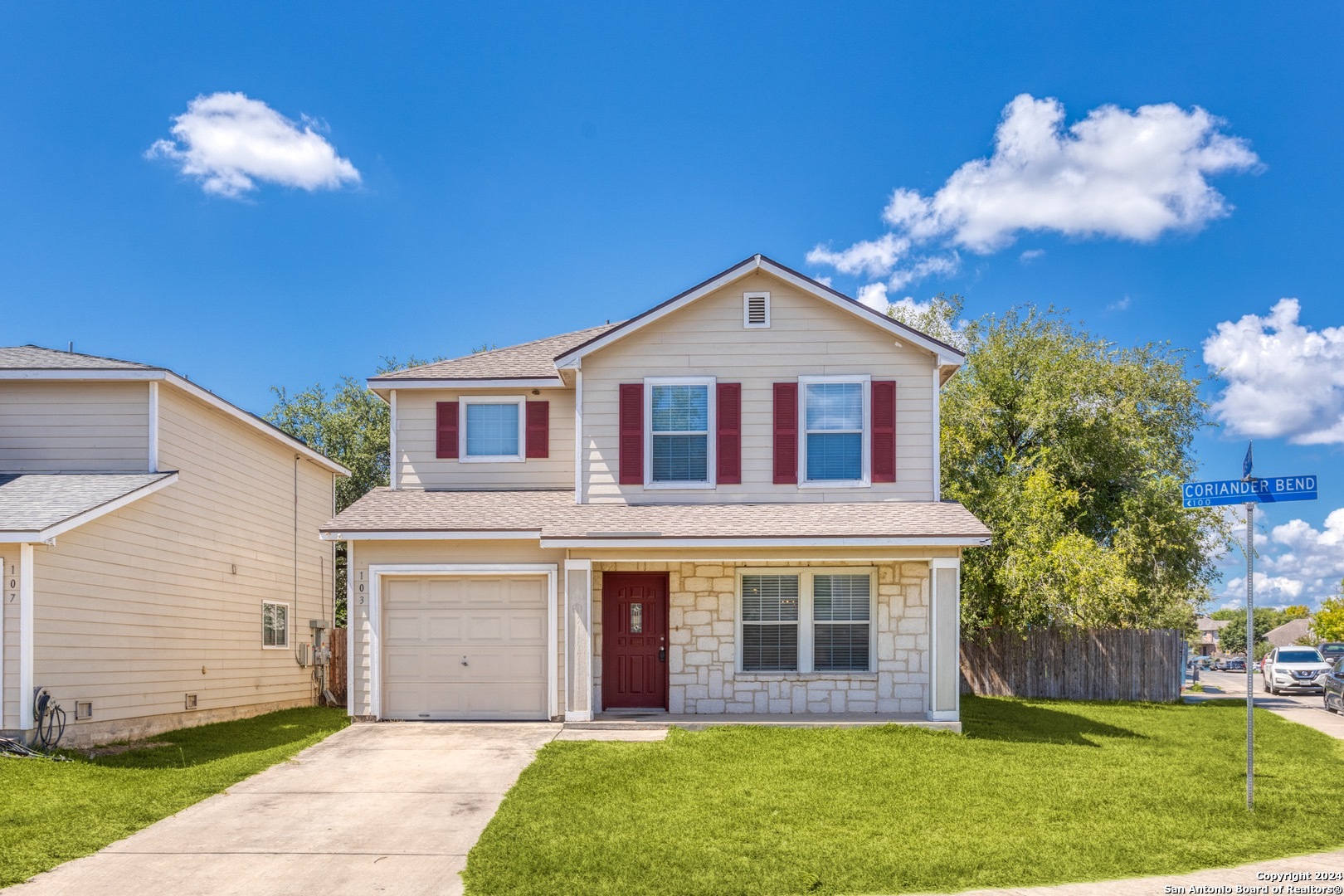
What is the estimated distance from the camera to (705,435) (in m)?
15.7

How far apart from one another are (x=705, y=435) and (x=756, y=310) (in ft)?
6.80

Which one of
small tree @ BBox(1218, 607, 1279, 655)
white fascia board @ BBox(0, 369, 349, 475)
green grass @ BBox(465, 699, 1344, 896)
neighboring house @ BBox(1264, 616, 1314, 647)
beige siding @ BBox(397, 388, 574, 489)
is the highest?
white fascia board @ BBox(0, 369, 349, 475)

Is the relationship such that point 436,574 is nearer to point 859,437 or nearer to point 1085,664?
point 859,437

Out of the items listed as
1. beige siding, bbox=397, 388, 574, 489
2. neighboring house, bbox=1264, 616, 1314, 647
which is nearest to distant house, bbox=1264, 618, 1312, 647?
neighboring house, bbox=1264, 616, 1314, 647

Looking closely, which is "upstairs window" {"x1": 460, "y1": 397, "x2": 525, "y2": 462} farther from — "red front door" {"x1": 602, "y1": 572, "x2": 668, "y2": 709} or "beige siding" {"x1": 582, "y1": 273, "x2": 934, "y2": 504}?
"red front door" {"x1": 602, "y1": 572, "x2": 668, "y2": 709}

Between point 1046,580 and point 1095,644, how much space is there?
246 cm

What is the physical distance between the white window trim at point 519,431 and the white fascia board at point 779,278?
1.81 meters

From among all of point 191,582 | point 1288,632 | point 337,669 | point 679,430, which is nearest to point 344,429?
point 337,669

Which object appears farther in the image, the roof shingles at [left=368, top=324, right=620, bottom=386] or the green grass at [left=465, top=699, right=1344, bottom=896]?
the roof shingles at [left=368, top=324, right=620, bottom=386]

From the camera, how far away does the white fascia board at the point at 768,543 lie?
45.7 feet

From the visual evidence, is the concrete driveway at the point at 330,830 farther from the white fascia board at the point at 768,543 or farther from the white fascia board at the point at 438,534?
the white fascia board at the point at 438,534

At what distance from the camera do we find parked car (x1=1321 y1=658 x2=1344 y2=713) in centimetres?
2078

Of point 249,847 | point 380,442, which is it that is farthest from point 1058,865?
point 380,442

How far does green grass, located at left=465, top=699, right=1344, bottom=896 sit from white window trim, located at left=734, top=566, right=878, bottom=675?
142 cm
